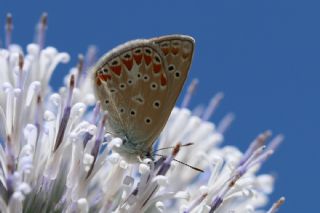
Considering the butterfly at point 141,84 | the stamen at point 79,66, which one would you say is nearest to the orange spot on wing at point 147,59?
the butterfly at point 141,84

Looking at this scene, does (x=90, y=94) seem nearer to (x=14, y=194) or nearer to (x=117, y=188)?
(x=117, y=188)

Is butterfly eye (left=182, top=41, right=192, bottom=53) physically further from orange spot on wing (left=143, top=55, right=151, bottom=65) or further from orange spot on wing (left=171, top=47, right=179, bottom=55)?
orange spot on wing (left=143, top=55, right=151, bottom=65)

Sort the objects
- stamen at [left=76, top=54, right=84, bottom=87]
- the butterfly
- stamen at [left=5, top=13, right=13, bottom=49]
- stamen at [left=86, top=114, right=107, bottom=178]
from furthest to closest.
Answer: stamen at [left=76, top=54, right=84, bottom=87], stamen at [left=5, top=13, right=13, bottom=49], the butterfly, stamen at [left=86, top=114, right=107, bottom=178]

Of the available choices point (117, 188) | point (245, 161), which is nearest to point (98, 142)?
point (117, 188)

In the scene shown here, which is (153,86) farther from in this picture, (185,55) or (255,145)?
(255,145)

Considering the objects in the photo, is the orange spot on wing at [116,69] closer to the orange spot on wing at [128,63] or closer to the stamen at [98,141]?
the orange spot on wing at [128,63]

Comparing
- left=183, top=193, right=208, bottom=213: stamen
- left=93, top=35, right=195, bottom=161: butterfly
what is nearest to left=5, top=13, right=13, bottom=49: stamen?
left=93, top=35, right=195, bottom=161: butterfly
